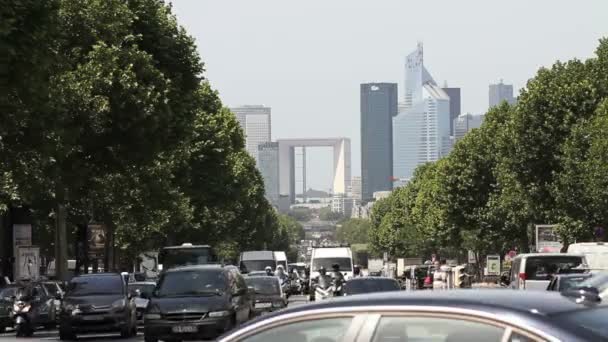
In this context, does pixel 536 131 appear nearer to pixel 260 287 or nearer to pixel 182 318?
pixel 260 287

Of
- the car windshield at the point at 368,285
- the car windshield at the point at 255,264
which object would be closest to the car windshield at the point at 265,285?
the car windshield at the point at 368,285

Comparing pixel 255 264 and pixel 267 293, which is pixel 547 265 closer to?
pixel 267 293

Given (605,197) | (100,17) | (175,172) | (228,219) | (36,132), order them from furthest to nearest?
(228,219)
(175,172)
(605,197)
(100,17)
(36,132)

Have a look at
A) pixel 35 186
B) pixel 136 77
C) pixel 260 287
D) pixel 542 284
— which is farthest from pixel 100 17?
pixel 542 284

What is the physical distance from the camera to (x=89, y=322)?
102ft

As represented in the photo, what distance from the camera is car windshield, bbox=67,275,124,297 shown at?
105 ft

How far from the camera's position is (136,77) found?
159 feet

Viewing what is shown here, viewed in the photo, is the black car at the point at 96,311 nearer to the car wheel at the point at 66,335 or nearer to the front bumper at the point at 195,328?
the car wheel at the point at 66,335

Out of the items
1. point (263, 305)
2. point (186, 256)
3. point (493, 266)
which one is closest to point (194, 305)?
point (263, 305)

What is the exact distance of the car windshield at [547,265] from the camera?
114 feet

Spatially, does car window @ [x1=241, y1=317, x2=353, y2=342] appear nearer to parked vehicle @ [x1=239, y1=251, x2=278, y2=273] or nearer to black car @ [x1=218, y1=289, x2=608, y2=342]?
black car @ [x1=218, y1=289, x2=608, y2=342]

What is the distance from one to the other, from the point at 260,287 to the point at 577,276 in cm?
1662

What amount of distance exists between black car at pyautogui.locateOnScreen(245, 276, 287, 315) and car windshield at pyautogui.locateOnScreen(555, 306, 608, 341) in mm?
33159

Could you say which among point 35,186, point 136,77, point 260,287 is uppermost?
point 136,77
